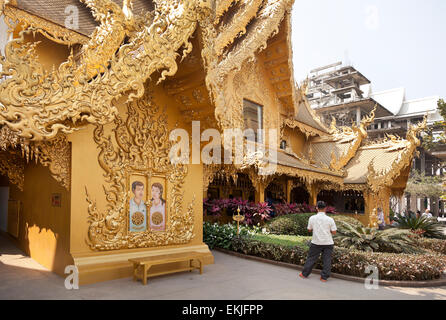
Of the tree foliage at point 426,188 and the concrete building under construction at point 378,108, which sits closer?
the tree foliage at point 426,188

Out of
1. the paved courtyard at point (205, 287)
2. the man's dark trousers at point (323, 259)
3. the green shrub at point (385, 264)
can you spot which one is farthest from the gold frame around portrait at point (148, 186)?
the green shrub at point (385, 264)

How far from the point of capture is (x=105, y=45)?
5605 millimetres

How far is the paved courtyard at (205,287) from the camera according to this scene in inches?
173

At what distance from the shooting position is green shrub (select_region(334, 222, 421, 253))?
712 centimetres

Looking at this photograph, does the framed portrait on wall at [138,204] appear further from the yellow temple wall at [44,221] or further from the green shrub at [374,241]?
the green shrub at [374,241]

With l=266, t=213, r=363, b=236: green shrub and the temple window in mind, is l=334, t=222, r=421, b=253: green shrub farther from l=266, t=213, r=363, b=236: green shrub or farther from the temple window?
the temple window

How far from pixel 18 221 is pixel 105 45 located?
200 inches

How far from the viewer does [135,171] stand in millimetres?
5602

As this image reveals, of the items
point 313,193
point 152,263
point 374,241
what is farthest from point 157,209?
point 313,193

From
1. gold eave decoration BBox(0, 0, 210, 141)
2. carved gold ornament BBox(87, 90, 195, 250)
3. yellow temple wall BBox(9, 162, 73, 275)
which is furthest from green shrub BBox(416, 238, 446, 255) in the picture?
yellow temple wall BBox(9, 162, 73, 275)

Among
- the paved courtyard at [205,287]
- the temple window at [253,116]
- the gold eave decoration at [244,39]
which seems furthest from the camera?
the temple window at [253,116]

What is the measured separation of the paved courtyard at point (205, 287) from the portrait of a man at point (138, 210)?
2.87ft

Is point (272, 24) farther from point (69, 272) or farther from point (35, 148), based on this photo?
point (69, 272)
